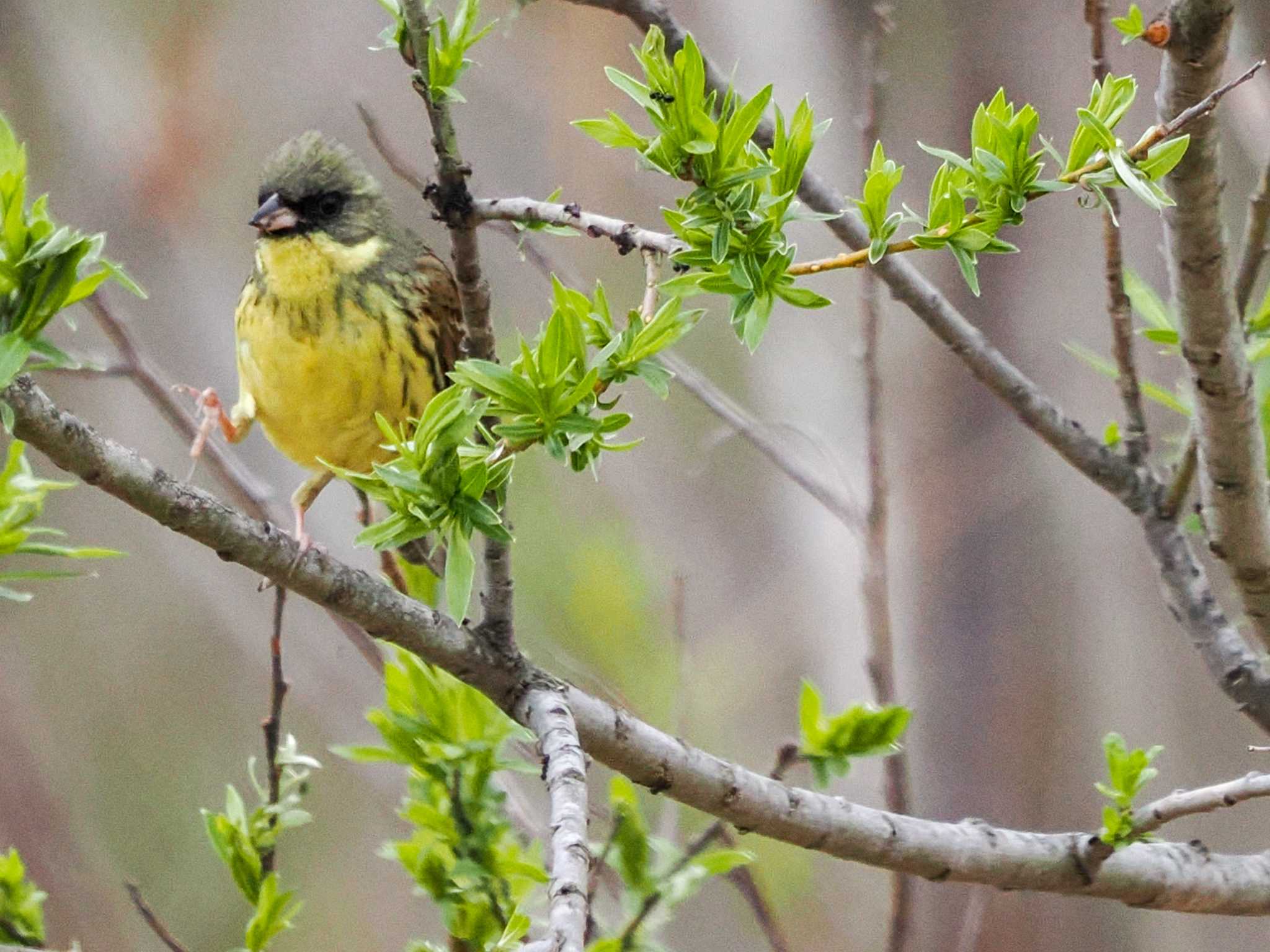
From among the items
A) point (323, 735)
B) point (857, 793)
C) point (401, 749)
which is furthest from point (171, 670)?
point (401, 749)

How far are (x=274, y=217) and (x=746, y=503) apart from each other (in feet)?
10.7

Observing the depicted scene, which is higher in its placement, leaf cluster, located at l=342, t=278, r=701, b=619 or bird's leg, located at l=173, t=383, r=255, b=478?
bird's leg, located at l=173, t=383, r=255, b=478

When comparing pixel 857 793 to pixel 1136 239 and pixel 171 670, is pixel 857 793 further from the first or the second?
pixel 171 670

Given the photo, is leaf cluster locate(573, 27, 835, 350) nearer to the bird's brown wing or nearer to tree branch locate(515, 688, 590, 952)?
tree branch locate(515, 688, 590, 952)

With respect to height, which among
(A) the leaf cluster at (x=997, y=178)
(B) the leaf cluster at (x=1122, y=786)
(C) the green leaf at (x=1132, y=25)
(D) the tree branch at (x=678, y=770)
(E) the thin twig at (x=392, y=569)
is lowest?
(D) the tree branch at (x=678, y=770)

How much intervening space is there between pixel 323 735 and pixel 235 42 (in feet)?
10.1

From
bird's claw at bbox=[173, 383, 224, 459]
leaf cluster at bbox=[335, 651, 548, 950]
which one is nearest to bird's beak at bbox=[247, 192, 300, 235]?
Answer: bird's claw at bbox=[173, 383, 224, 459]

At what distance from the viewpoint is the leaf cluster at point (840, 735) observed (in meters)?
2.10

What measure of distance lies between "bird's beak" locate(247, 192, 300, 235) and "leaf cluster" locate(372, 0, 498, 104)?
131cm

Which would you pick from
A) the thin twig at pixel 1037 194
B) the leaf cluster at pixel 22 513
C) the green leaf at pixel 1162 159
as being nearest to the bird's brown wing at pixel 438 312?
the leaf cluster at pixel 22 513

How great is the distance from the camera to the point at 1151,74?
14.9 feet

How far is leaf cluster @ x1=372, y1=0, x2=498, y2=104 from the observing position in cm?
162

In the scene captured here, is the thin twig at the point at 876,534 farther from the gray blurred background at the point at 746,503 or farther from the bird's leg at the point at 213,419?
the bird's leg at the point at 213,419

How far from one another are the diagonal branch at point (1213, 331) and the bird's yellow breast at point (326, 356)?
55.6 inches
